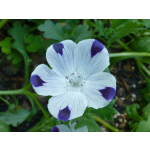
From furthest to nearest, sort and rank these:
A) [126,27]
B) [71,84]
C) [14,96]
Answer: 1. [14,96]
2. [126,27]
3. [71,84]

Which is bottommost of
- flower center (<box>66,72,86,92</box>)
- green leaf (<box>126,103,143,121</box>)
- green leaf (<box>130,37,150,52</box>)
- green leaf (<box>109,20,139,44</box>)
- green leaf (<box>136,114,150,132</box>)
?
green leaf (<box>136,114,150,132</box>)

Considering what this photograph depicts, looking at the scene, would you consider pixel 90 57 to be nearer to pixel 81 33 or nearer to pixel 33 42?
pixel 81 33

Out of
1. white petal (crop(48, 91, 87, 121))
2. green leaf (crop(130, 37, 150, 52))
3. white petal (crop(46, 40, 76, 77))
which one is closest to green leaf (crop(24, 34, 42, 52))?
white petal (crop(46, 40, 76, 77))

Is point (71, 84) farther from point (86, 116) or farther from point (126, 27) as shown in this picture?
point (126, 27)

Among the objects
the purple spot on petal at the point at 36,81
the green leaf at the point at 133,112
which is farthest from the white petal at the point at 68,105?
the green leaf at the point at 133,112

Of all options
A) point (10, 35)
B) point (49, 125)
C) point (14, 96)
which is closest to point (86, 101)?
point (49, 125)

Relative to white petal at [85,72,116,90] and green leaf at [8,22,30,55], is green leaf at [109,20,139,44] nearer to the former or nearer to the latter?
white petal at [85,72,116,90]

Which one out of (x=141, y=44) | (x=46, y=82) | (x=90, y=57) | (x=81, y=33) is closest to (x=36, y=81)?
(x=46, y=82)
